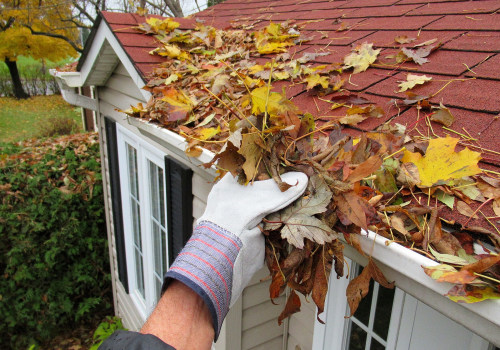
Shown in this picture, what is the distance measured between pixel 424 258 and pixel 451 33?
1741 millimetres

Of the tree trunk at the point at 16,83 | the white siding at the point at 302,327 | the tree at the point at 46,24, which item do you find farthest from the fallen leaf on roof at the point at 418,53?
the tree trunk at the point at 16,83

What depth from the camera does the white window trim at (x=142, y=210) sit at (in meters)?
3.78

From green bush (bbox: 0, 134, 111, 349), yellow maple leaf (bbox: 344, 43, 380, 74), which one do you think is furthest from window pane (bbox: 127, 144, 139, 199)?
yellow maple leaf (bbox: 344, 43, 380, 74)

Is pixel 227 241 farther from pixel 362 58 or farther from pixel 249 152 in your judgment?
pixel 362 58

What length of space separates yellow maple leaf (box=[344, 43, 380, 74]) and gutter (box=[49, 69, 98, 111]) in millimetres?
3479

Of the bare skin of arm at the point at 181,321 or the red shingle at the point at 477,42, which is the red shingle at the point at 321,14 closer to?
the red shingle at the point at 477,42

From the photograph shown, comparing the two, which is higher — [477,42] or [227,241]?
[477,42]

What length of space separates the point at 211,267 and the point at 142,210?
320cm

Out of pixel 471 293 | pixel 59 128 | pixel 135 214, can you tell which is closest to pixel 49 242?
pixel 135 214

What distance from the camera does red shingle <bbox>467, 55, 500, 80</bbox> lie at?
1.63m

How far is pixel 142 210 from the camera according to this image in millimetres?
4113

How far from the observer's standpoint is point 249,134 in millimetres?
1100

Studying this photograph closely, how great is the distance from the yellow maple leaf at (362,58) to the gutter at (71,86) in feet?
11.4

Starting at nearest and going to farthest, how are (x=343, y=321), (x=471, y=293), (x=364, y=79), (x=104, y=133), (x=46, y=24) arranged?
(x=471, y=293)
(x=364, y=79)
(x=343, y=321)
(x=104, y=133)
(x=46, y=24)
